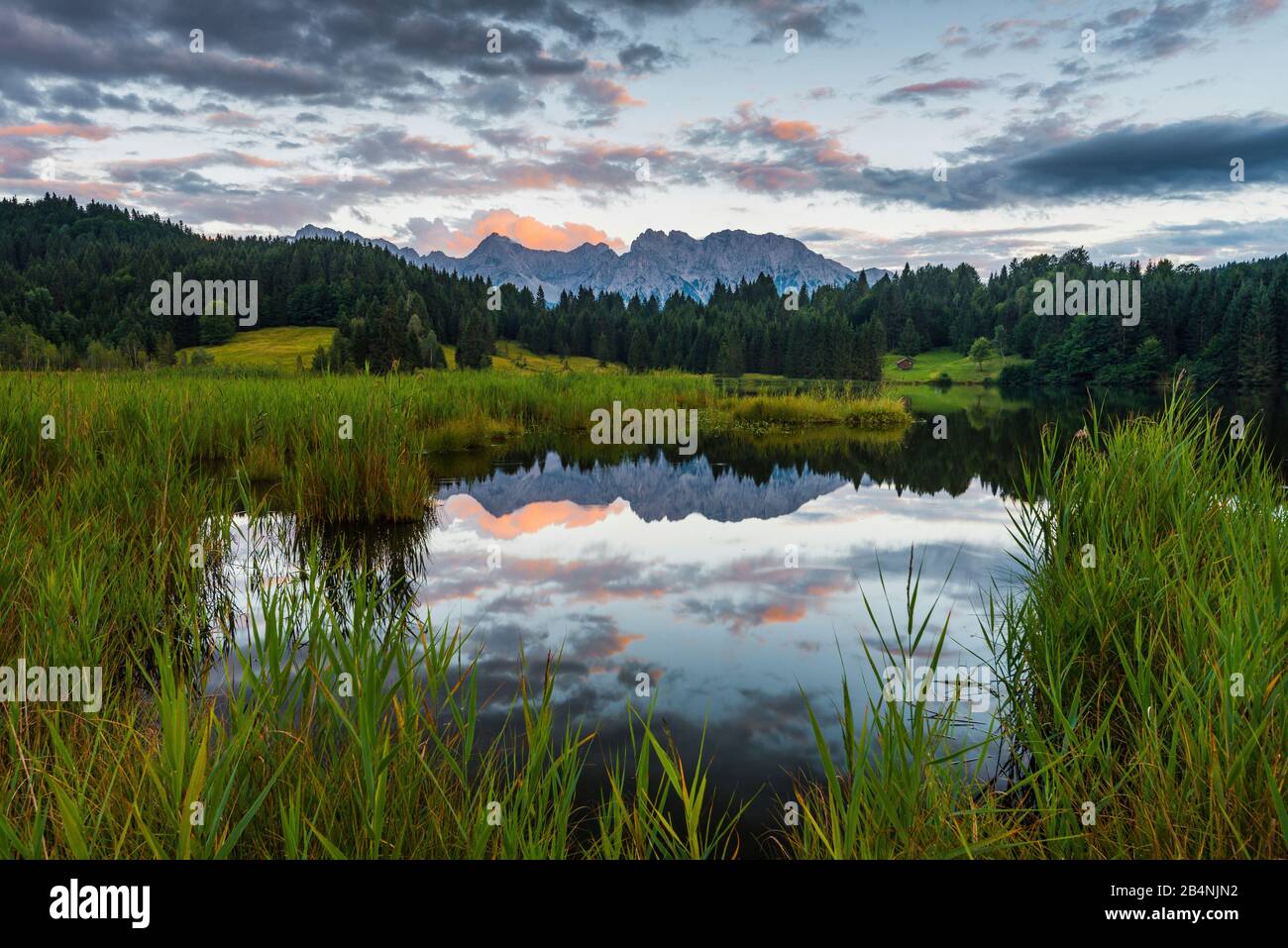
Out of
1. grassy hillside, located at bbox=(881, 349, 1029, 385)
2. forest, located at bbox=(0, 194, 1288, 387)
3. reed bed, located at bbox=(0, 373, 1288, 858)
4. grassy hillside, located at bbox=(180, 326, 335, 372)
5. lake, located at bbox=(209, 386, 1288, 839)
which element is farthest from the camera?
grassy hillside, located at bbox=(881, 349, 1029, 385)

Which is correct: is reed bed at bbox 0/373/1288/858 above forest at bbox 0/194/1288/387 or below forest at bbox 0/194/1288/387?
below

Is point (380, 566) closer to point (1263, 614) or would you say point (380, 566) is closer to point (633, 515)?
point (633, 515)

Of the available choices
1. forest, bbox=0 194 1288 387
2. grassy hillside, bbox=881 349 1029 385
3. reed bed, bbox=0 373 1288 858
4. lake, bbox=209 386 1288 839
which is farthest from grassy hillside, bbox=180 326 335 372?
reed bed, bbox=0 373 1288 858

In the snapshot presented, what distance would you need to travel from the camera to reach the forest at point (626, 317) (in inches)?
3216

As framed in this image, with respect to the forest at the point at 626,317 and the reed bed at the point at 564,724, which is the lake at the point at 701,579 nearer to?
the reed bed at the point at 564,724

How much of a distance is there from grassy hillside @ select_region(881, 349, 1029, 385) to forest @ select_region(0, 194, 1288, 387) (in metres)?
3.12

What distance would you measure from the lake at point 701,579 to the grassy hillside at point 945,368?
332 ft

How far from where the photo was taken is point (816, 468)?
2266cm

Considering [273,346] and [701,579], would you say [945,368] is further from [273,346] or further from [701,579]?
[701,579]

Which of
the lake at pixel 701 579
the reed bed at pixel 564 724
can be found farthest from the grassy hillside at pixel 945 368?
the reed bed at pixel 564 724

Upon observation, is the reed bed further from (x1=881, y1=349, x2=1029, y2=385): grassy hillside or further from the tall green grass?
(x1=881, y1=349, x2=1029, y2=385): grassy hillside

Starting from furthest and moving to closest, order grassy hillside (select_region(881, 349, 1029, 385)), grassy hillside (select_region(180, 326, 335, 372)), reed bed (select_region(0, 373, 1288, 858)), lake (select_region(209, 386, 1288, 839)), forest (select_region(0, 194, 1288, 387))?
grassy hillside (select_region(881, 349, 1029, 385))
grassy hillside (select_region(180, 326, 335, 372))
forest (select_region(0, 194, 1288, 387))
lake (select_region(209, 386, 1288, 839))
reed bed (select_region(0, 373, 1288, 858))

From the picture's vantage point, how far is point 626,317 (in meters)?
161

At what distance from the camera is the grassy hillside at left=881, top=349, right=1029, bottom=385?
121 meters
